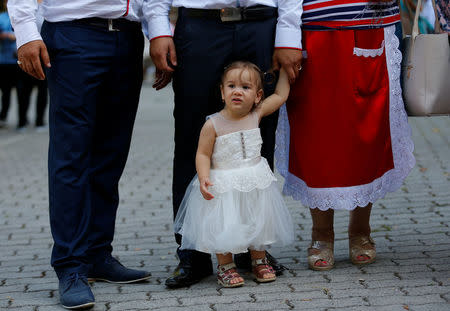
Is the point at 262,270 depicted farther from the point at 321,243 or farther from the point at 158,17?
the point at 158,17

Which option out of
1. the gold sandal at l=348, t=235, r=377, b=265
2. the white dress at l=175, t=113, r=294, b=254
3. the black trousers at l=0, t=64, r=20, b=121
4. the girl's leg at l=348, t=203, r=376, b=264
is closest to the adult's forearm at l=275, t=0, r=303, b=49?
the white dress at l=175, t=113, r=294, b=254

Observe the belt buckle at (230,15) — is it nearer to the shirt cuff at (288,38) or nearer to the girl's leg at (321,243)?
the shirt cuff at (288,38)

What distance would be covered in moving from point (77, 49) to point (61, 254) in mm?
1009

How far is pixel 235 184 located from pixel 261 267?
0.50 metres

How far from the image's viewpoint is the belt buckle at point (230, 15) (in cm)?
397

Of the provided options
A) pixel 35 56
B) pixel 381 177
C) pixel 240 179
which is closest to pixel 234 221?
pixel 240 179

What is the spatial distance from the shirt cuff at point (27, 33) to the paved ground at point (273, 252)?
1.28 m

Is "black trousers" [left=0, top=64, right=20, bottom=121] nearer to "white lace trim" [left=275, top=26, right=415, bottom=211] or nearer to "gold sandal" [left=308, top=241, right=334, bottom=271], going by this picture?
"white lace trim" [left=275, top=26, right=415, bottom=211]

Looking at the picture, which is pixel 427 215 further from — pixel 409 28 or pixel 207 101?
pixel 207 101

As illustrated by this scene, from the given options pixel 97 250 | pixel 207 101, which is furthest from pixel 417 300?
pixel 97 250

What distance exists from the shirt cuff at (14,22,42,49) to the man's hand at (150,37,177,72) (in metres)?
0.58

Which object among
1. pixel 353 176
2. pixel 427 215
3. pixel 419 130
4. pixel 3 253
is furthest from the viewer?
pixel 419 130

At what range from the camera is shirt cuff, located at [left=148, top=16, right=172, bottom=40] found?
404 centimetres

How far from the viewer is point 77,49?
3.90 meters
